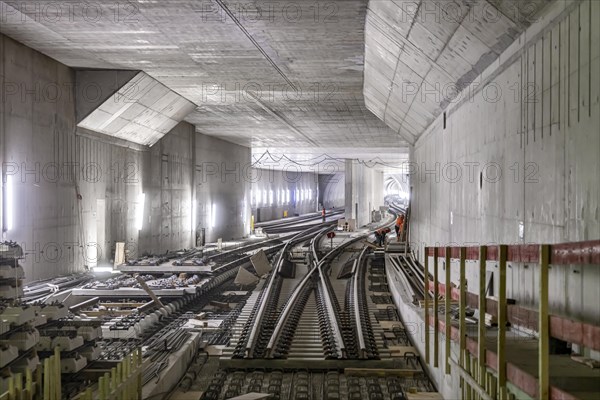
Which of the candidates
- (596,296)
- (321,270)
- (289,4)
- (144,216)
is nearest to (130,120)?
(144,216)

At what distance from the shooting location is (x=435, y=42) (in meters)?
9.19

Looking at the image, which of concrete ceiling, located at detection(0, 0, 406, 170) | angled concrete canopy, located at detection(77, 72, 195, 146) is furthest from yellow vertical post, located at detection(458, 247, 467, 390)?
angled concrete canopy, located at detection(77, 72, 195, 146)

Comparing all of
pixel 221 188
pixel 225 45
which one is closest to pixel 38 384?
pixel 225 45

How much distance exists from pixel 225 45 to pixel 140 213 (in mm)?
9061

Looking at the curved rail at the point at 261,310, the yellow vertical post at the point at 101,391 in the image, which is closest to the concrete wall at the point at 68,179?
the curved rail at the point at 261,310

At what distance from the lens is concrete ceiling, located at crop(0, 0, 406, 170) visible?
34.7 ft

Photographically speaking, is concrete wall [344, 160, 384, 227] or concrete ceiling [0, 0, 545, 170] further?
concrete wall [344, 160, 384, 227]

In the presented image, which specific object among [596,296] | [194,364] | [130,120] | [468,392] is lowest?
[194,364]

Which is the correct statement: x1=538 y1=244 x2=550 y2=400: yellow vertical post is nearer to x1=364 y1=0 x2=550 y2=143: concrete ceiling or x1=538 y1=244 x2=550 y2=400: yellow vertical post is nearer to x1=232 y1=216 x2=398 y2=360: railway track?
x1=364 y1=0 x2=550 y2=143: concrete ceiling

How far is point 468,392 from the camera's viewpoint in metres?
5.81

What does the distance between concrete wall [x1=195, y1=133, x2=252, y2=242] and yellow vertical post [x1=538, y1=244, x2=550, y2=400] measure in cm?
2349

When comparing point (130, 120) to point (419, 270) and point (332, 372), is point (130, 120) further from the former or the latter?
point (332, 372)

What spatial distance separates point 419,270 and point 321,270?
9.89ft

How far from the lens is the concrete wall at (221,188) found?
27453 mm
